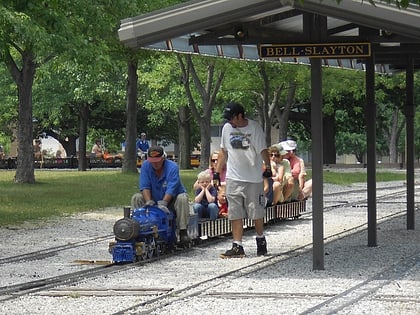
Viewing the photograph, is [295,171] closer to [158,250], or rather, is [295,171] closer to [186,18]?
[158,250]

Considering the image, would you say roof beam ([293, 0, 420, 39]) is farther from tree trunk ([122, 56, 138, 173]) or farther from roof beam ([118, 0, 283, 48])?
tree trunk ([122, 56, 138, 173])

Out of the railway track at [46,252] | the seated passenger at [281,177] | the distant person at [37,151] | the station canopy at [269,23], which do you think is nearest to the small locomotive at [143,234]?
the railway track at [46,252]

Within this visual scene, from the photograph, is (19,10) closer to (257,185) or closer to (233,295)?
(257,185)

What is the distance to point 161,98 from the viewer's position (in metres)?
53.8

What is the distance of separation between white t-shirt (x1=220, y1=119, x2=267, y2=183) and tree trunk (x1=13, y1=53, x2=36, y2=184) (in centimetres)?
2055

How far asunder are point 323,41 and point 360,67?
704 centimetres

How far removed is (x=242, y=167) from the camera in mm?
13797

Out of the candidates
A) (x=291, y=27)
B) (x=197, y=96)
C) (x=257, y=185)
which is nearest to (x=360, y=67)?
(x=291, y=27)

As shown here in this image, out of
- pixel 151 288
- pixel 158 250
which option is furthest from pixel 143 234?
pixel 151 288

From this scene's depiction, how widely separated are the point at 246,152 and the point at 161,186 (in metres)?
1.39

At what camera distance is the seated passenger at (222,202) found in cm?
1661

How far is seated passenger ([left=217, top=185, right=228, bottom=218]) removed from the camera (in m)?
16.6

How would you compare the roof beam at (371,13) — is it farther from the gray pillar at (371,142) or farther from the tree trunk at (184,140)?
the tree trunk at (184,140)

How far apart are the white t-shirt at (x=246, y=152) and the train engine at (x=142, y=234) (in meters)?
1.07
